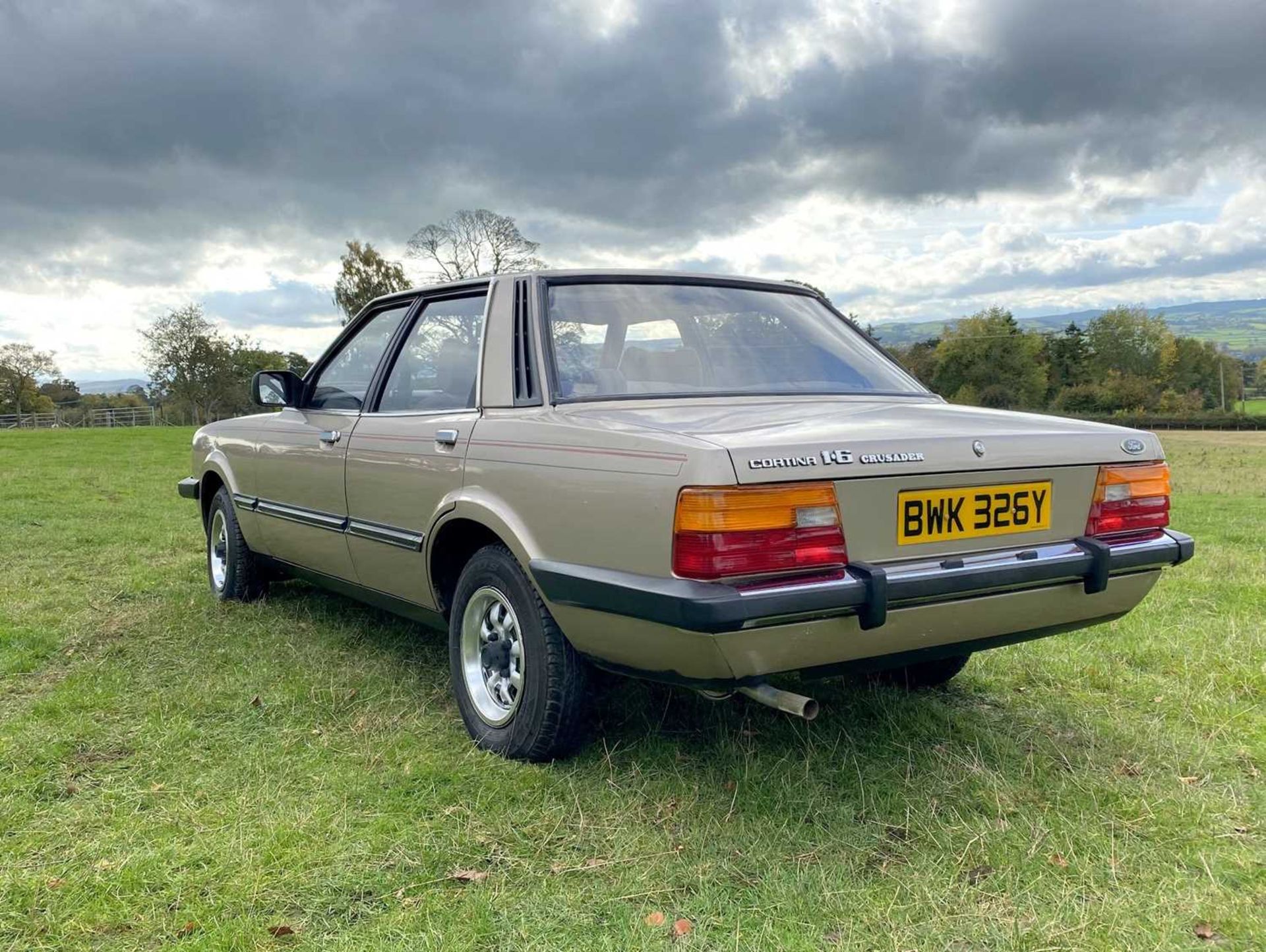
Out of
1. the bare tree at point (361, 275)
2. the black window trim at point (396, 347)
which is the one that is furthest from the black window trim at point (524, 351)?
the bare tree at point (361, 275)

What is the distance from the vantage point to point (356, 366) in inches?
177

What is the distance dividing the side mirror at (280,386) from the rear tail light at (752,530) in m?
2.92

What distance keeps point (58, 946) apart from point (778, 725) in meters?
2.22

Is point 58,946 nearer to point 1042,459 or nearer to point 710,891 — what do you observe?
point 710,891

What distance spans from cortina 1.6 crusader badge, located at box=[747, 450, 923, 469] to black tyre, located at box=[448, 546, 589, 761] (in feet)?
2.96

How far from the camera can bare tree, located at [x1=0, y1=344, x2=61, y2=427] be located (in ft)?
196

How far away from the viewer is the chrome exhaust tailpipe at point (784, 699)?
8.40ft

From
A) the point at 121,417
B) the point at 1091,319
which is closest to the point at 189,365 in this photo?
the point at 121,417

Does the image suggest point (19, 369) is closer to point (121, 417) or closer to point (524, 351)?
point (121, 417)

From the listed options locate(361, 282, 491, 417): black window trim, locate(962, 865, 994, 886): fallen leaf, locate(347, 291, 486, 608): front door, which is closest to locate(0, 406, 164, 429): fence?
locate(361, 282, 491, 417): black window trim

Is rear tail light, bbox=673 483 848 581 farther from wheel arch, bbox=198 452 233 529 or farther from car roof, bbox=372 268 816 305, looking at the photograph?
wheel arch, bbox=198 452 233 529

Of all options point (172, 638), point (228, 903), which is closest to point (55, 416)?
point (172, 638)

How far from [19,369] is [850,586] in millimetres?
69783

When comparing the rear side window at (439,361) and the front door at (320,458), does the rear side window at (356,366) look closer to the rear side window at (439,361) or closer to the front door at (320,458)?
the front door at (320,458)
